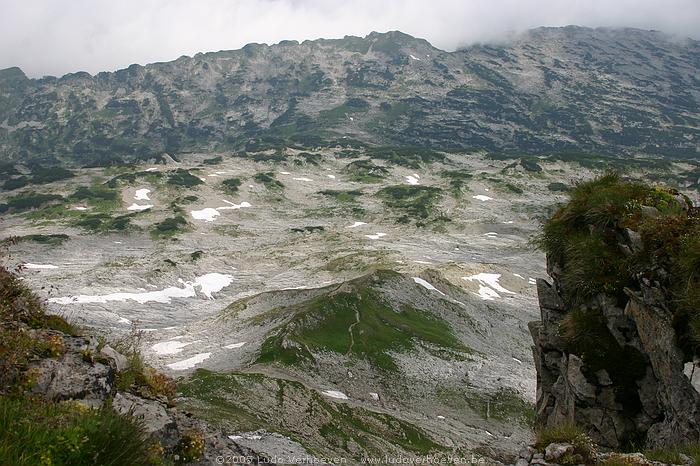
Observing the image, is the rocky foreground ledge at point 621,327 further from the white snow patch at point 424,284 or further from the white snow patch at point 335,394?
the white snow patch at point 424,284

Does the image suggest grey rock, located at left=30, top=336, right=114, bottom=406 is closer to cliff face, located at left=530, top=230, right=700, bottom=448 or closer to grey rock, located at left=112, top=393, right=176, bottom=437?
grey rock, located at left=112, top=393, right=176, bottom=437

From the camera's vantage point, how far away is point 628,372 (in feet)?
51.6

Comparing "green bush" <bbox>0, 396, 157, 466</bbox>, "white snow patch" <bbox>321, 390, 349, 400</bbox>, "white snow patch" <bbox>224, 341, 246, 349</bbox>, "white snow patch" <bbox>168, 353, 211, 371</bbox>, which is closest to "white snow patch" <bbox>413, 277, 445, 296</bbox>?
"white snow patch" <bbox>224, 341, 246, 349</bbox>

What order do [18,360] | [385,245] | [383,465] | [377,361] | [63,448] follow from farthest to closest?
[385,245] → [377,361] → [383,465] → [18,360] → [63,448]

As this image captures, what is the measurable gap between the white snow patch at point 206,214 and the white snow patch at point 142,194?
26865mm

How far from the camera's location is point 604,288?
1730 centimetres

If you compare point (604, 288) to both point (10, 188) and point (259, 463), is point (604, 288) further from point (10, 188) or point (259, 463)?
point (10, 188)

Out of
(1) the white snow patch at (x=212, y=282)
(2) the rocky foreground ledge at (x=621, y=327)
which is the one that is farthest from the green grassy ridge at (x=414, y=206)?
(2) the rocky foreground ledge at (x=621, y=327)

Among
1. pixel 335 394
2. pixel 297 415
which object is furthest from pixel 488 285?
pixel 297 415

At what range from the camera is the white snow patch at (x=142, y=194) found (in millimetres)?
186350

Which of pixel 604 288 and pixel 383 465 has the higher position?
pixel 604 288

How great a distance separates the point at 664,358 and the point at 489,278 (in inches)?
3626

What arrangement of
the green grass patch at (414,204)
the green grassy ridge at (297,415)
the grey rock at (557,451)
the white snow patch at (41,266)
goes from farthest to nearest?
the green grass patch at (414,204) → the white snow patch at (41,266) → the green grassy ridge at (297,415) → the grey rock at (557,451)

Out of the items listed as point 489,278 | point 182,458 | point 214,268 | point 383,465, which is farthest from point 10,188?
point 182,458
